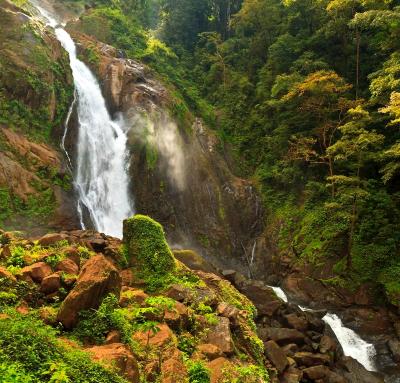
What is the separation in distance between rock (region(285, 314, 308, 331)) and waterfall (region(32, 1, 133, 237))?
367 inches

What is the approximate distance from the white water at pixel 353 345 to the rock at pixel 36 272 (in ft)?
44.3

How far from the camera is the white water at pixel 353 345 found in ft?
54.7

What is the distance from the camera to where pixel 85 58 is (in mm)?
28625

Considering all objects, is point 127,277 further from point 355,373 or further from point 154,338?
point 355,373

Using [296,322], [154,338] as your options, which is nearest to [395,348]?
[296,322]

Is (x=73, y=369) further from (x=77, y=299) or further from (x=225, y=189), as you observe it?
(x=225, y=189)

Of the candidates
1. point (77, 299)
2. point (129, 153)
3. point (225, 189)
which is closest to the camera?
point (77, 299)

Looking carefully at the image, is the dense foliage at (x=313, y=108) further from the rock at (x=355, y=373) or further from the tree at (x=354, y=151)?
the rock at (x=355, y=373)

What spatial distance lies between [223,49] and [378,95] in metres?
19.9

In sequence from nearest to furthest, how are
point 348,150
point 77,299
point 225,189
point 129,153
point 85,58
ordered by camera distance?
point 77,299, point 348,150, point 129,153, point 225,189, point 85,58

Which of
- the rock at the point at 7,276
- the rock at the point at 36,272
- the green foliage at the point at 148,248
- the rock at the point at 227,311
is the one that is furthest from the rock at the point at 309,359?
the rock at the point at 7,276

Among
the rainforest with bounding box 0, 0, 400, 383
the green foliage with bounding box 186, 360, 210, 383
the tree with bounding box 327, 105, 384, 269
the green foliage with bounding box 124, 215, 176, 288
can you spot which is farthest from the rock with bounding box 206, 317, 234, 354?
the tree with bounding box 327, 105, 384, 269

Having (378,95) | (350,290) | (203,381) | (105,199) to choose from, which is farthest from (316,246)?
(203,381)

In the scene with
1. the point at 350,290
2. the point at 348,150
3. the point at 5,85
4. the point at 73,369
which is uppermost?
the point at 5,85
